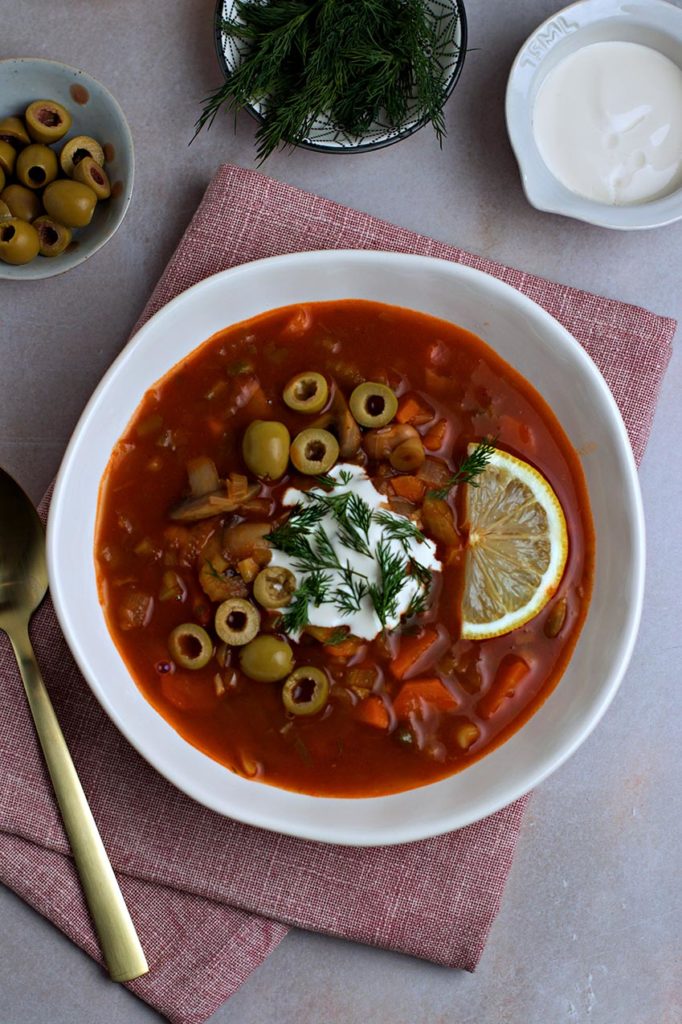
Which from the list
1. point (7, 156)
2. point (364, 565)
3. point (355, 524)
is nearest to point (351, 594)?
point (364, 565)

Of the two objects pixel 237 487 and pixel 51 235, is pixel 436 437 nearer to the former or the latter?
pixel 237 487

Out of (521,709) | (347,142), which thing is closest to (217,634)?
(521,709)

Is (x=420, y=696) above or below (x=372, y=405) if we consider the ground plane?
below

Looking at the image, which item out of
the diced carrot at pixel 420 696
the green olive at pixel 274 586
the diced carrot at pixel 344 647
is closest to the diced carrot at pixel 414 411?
the green olive at pixel 274 586

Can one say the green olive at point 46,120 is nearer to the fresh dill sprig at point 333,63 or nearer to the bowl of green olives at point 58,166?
the bowl of green olives at point 58,166

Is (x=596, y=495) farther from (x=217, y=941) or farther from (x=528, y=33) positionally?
(x=217, y=941)

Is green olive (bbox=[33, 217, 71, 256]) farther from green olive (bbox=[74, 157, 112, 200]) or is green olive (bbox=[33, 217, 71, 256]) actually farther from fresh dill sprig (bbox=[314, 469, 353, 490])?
fresh dill sprig (bbox=[314, 469, 353, 490])

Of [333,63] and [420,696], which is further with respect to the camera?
[333,63]
